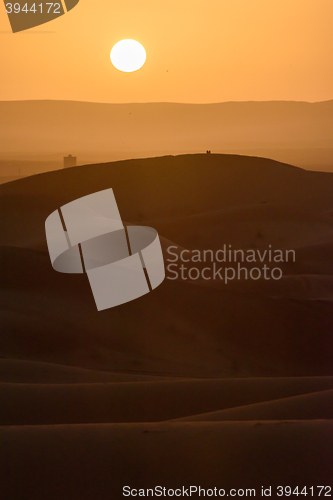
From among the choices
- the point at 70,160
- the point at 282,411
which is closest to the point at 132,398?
the point at 282,411

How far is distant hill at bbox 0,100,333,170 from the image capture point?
2.73 m

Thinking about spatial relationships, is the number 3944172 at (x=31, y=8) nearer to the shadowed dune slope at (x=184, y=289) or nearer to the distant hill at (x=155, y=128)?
the distant hill at (x=155, y=128)

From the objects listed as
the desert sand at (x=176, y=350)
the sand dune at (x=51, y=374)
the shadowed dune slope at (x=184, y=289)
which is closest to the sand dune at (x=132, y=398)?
the desert sand at (x=176, y=350)

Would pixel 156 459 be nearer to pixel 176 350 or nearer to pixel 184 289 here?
pixel 176 350

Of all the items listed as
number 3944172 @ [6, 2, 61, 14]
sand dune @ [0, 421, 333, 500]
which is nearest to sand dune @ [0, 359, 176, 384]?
sand dune @ [0, 421, 333, 500]

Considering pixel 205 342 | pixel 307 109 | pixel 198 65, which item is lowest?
pixel 205 342

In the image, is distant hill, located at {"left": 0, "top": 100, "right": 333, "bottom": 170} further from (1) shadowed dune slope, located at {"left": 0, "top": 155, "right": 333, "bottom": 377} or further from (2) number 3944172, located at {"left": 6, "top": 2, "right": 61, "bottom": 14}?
(2) number 3944172, located at {"left": 6, "top": 2, "right": 61, "bottom": 14}

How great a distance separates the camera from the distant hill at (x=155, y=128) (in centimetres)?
273

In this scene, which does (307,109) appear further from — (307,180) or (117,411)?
(117,411)

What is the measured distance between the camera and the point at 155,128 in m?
2.75

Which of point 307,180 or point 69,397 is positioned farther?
point 307,180

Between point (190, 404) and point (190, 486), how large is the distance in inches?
15.1

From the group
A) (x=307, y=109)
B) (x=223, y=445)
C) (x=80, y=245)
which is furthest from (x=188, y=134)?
(x=223, y=445)

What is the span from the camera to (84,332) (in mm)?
2338
